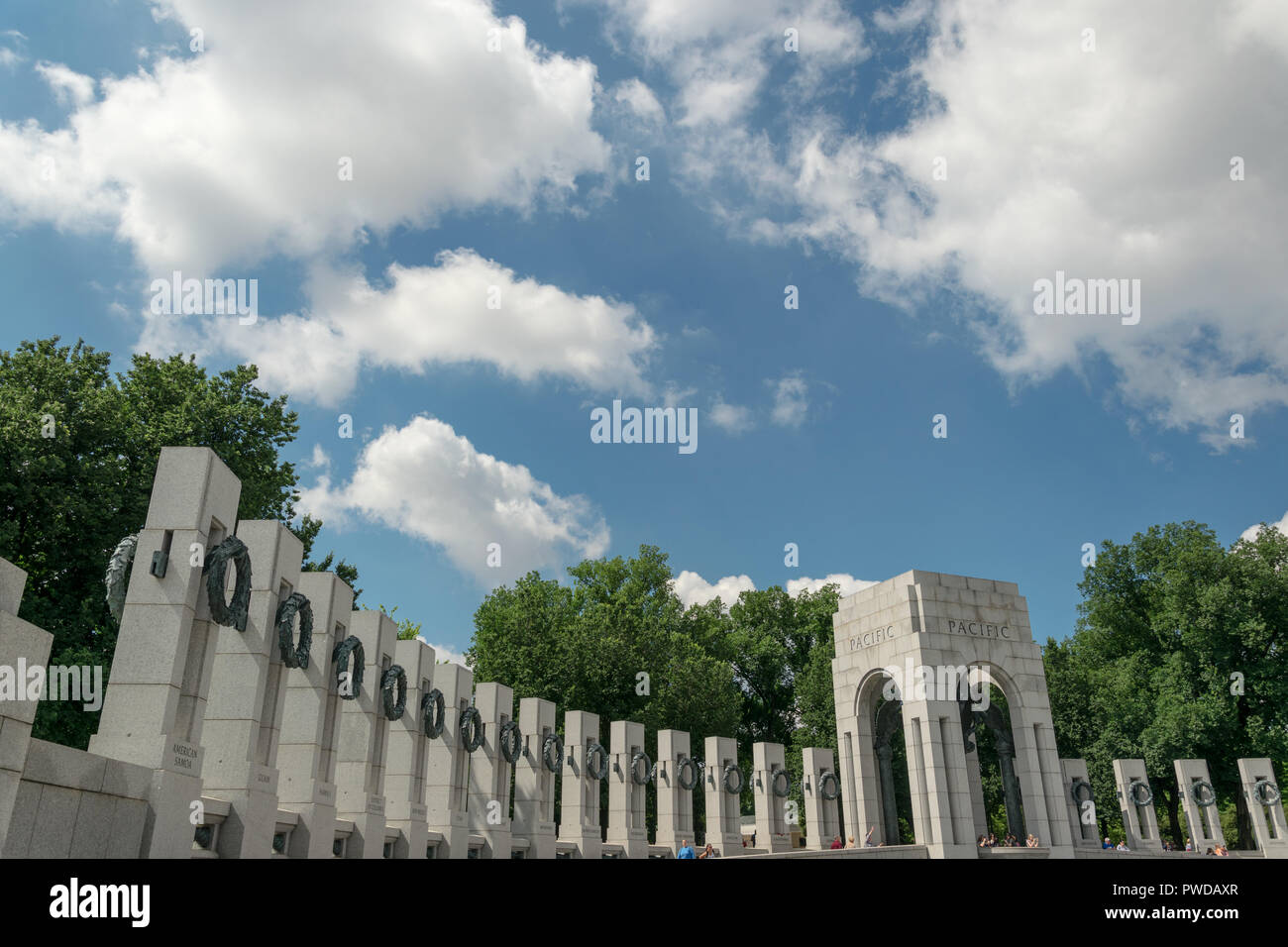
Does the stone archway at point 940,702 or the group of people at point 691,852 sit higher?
the stone archway at point 940,702

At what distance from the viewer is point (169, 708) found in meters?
13.3

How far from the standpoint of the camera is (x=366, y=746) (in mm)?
21344

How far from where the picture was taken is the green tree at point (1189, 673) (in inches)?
1769

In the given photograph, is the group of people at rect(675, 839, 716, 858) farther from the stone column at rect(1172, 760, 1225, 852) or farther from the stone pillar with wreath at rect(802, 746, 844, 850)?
the stone column at rect(1172, 760, 1225, 852)

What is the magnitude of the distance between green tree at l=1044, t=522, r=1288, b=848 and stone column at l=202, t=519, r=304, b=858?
4508 centimetres

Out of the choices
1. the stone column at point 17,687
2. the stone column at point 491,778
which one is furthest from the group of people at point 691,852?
the stone column at point 17,687

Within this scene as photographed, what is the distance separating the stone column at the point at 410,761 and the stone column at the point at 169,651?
951cm

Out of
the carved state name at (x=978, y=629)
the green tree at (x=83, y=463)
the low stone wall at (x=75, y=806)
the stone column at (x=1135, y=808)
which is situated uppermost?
the green tree at (x=83, y=463)

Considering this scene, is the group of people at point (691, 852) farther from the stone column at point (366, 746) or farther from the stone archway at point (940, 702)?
the stone column at point (366, 746)

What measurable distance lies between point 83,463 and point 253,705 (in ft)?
54.4

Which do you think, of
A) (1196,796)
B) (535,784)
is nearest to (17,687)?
(535,784)

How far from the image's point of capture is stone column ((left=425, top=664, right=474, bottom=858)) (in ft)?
82.0
